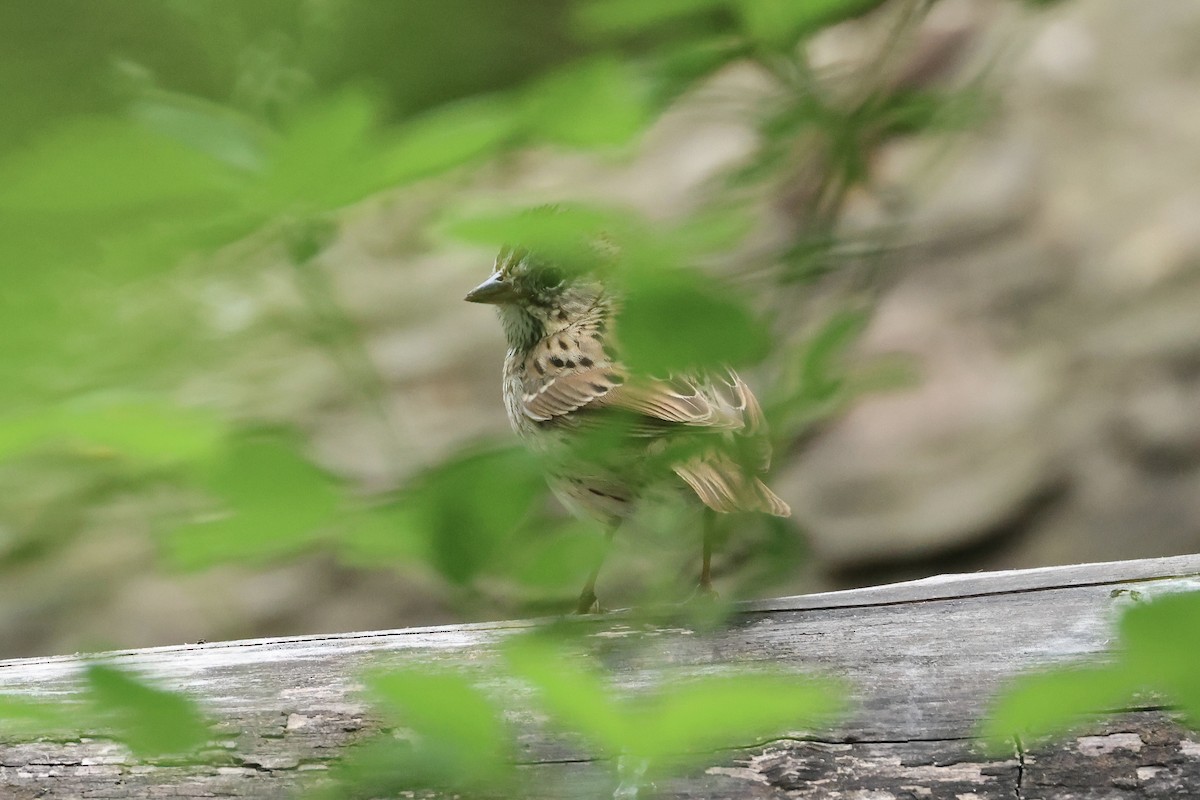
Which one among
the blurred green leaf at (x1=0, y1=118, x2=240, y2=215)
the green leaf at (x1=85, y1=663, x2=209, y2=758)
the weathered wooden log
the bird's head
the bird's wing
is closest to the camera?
the blurred green leaf at (x1=0, y1=118, x2=240, y2=215)

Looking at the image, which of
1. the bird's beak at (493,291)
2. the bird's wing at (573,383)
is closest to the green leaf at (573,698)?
the bird's wing at (573,383)

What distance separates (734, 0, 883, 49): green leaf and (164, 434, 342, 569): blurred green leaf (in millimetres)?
387

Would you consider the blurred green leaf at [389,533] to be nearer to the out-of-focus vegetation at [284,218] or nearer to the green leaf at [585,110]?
the out-of-focus vegetation at [284,218]

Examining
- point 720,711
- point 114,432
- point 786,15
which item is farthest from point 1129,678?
point 114,432

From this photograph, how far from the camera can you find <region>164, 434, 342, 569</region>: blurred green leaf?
63cm

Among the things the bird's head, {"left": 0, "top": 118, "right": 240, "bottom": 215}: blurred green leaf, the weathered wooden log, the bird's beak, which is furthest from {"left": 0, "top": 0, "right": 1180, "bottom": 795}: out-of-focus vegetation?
the bird's beak

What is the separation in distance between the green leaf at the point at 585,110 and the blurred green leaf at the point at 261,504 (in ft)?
0.74

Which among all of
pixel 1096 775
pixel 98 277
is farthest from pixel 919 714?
pixel 98 277

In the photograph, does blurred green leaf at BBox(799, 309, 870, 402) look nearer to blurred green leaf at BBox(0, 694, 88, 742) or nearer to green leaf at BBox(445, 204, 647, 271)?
green leaf at BBox(445, 204, 647, 271)

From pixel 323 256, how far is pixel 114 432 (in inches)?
6.2

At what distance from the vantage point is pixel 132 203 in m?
0.54

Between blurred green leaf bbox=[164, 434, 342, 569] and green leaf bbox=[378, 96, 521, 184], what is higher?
green leaf bbox=[378, 96, 521, 184]

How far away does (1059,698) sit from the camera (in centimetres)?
59

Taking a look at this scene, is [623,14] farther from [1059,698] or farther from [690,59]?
[1059,698]
